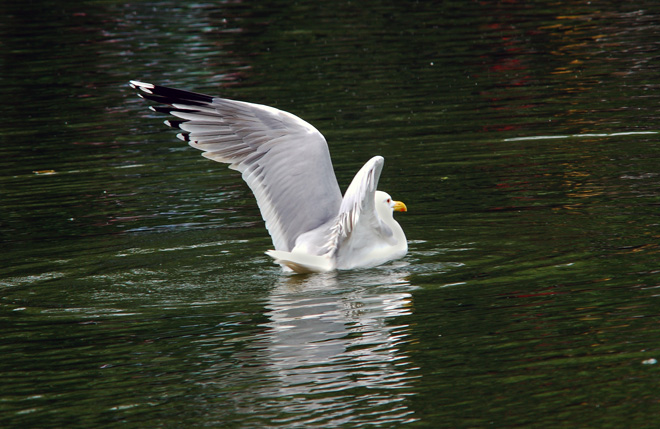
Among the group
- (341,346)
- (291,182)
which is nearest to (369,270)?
(291,182)

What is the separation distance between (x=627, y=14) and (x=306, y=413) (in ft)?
64.9

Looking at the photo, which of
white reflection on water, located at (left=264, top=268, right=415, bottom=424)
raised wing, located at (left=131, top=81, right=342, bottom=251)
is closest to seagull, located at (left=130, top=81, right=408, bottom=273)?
raised wing, located at (left=131, top=81, right=342, bottom=251)

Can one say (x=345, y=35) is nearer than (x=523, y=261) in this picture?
No

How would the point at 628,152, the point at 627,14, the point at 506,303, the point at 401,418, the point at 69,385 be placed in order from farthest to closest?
the point at 627,14 → the point at 628,152 → the point at 506,303 → the point at 69,385 → the point at 401,418

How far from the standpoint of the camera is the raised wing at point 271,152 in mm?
9258

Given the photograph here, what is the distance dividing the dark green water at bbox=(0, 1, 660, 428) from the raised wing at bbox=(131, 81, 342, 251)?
1.69 feet

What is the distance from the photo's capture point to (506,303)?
7508mm

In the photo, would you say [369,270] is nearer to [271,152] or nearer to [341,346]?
[271,152]

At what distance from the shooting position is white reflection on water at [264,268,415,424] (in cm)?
587

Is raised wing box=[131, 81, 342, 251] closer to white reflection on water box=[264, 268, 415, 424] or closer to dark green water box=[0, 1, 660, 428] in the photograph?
dark green water box=[0, 1, 660, 428]

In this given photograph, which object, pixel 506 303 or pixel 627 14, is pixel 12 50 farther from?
pixel 506 303

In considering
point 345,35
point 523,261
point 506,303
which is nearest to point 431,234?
point 523,261

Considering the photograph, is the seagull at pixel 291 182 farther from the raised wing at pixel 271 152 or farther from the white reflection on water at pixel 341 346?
the white reflection on water at pixel 341 346

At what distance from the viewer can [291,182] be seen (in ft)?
30.8
